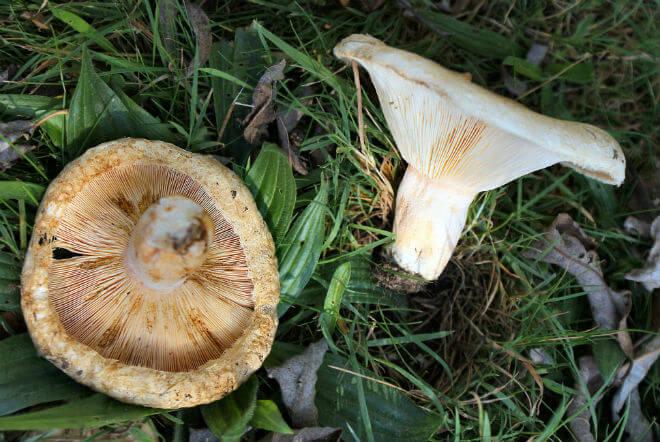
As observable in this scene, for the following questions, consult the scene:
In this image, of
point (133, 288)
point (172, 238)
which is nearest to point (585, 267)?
point (172, 238)

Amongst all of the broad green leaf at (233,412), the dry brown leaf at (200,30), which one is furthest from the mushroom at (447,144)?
the broad green leaf at (233,412)

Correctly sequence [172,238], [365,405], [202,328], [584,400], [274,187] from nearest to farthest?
[172,238] → [202,328] → [365,405] → [274,187] → [584,400]

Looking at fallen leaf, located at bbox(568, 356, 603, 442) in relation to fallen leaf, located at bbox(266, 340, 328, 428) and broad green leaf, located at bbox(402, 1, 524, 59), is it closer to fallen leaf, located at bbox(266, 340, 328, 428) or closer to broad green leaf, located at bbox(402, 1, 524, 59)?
fallen leaf, located at bbox(266, 340, 328, 428)

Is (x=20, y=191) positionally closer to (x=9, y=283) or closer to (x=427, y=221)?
(x=9, y=283)

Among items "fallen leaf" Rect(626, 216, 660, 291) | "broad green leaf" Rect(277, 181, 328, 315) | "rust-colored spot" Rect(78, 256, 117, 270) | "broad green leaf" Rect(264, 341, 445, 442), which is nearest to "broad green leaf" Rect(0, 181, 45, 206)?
"rust-colored spot" Rect(78, 256, 117, 270)

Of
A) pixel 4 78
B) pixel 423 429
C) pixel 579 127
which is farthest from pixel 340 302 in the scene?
pixel 4 78

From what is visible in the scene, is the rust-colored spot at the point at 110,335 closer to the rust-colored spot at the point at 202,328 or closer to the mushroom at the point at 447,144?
the rust-colored spot at the point at 202,328

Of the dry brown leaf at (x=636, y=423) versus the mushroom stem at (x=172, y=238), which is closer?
the mushroom stem at (x=172, y=238)
